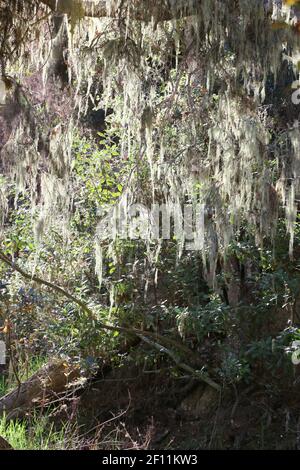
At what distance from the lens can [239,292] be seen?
6355mm

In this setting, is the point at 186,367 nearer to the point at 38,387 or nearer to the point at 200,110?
the point at 38,387

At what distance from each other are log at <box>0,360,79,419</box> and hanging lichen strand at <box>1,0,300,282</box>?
1435 mm

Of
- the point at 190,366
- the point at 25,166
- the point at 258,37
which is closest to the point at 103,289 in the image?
the point at 190,366

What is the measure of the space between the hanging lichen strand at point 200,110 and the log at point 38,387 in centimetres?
144

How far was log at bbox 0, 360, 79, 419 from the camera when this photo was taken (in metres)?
5.91

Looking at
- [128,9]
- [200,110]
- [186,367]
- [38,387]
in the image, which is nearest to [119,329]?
[186,367]

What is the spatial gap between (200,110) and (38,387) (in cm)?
254

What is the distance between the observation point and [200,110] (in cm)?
533

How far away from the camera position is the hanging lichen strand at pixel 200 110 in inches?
164

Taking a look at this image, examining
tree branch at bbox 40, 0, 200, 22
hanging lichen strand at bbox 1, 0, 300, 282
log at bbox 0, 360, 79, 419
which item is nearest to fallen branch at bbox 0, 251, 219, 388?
log at bbox 0, 360, 79, 419

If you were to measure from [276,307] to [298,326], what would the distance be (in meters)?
0.24

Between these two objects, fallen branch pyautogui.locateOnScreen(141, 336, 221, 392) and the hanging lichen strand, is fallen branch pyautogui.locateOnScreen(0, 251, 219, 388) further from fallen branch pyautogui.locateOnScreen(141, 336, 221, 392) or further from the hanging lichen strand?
the hanging lichen strand

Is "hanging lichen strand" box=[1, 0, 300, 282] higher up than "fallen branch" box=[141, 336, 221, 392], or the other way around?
"hanging lichen strand" box=[1, 0, 300, 282]

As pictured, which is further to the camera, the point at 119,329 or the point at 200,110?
the point at 119,329
